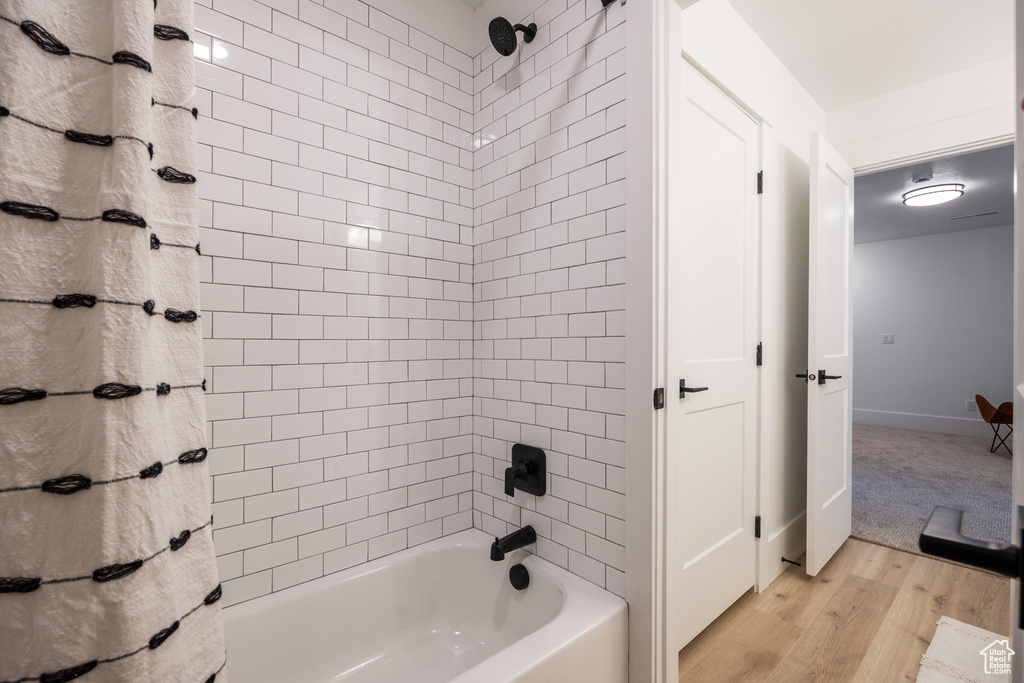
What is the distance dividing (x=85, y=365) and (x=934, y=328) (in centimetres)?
784

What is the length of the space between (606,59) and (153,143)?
1252 mm

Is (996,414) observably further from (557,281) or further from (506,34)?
(506,34)

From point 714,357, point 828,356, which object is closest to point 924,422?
point 828,356

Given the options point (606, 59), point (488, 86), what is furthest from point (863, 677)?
point (488, 86)

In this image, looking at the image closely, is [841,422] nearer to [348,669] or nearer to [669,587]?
[669,587]

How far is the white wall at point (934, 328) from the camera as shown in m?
5.28

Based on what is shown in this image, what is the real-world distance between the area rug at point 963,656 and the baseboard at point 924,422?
506 cm

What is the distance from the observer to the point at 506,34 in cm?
159

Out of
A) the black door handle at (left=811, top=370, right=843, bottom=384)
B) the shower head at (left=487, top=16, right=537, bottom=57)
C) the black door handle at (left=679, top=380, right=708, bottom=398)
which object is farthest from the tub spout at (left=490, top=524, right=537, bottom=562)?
the shower head at (left=487, top=16, right=537, bottom=57)

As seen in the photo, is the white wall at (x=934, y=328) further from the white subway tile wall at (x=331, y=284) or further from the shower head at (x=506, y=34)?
the white subway tile wall at (x=331, y=284)

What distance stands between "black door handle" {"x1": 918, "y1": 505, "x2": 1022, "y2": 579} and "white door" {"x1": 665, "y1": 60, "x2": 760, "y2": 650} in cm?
96

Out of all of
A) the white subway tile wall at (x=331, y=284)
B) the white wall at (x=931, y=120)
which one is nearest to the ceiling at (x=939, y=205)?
the white wall at (x=931, y=120)

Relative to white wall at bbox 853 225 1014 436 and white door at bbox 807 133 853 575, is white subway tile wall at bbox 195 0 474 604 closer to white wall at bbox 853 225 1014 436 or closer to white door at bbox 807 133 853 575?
white door at bbox 807 133 853 575

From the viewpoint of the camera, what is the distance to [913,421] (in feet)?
19.2
